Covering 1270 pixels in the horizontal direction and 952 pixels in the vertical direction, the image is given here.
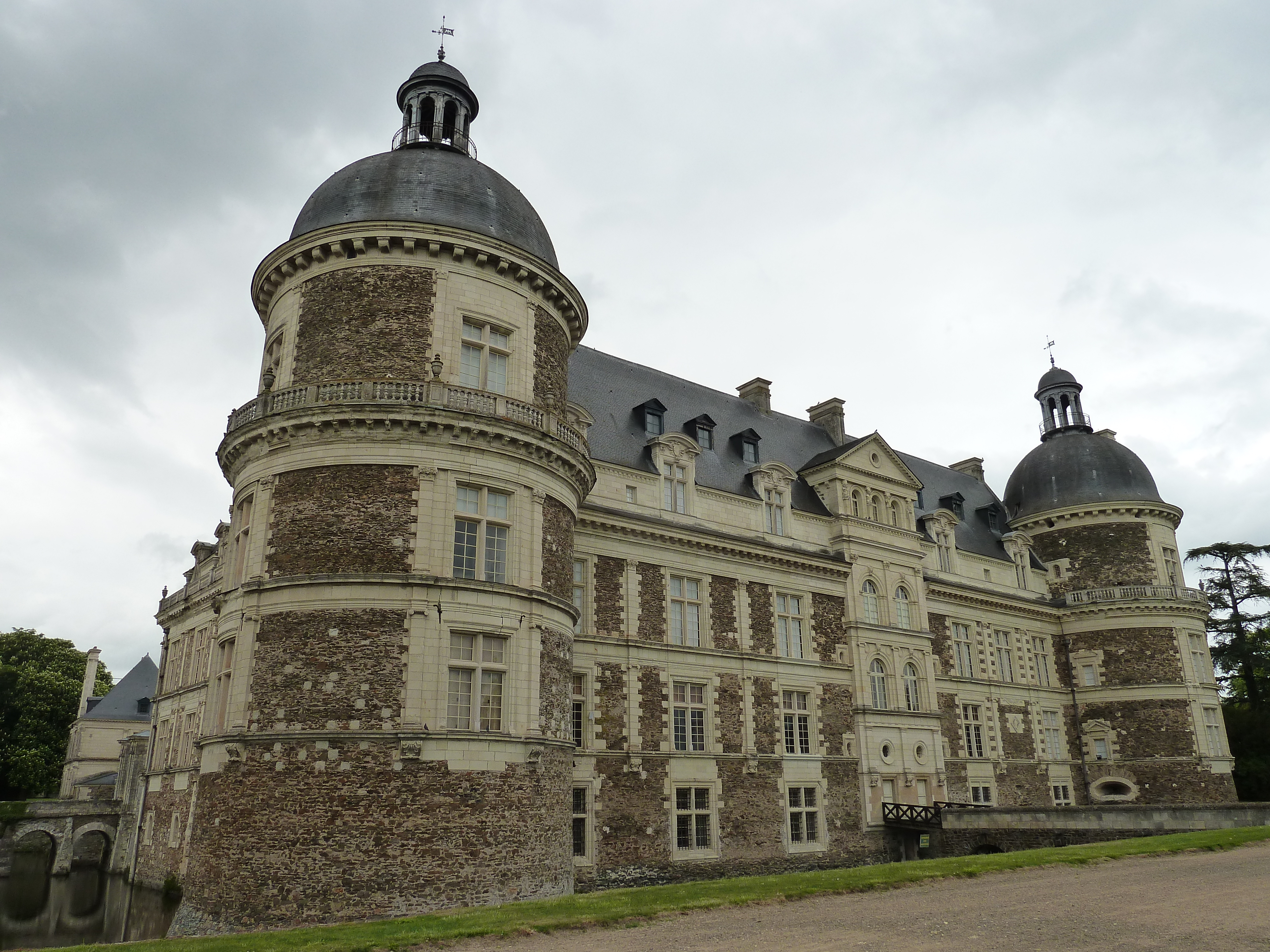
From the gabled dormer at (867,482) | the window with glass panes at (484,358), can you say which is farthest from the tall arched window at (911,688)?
the window with glass panes at (484,358)

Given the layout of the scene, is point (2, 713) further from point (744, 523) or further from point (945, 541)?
point (945, 541)

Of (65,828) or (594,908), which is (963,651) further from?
(65,828)

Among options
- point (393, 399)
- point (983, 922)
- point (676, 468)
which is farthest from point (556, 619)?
point (983, 922)

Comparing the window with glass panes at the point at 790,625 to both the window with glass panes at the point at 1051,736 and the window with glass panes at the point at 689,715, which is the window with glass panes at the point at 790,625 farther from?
the window with glass panes at the point at 1051,736

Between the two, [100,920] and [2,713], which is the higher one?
[2,713]

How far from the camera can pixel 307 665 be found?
18922mm

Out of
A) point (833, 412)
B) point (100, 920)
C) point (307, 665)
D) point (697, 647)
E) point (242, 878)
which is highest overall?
point (833, 412)

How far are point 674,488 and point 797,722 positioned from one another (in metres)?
8.64

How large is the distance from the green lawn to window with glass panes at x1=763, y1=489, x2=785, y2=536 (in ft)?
45.7

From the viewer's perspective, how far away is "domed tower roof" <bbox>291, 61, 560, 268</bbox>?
22.5 m

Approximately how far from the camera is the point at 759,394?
128 ft

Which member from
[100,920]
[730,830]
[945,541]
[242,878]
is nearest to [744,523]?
[730,830]

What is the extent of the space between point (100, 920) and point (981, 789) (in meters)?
30.2

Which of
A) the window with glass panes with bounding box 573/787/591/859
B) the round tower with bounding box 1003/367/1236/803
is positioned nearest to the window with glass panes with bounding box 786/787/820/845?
the window with glass panes with bounding box 573/787/591/859
